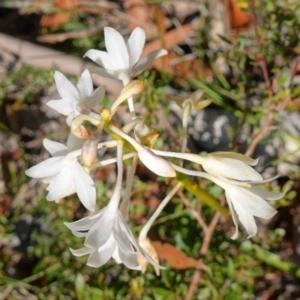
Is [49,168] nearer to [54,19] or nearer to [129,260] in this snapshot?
[129,260]

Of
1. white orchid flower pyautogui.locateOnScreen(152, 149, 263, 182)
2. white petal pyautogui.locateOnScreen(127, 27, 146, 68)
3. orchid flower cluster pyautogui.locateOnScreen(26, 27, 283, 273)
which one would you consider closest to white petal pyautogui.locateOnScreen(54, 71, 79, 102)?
orchid flower cluster pyautogui.locateOnScreen(26, 27, 283, 273)

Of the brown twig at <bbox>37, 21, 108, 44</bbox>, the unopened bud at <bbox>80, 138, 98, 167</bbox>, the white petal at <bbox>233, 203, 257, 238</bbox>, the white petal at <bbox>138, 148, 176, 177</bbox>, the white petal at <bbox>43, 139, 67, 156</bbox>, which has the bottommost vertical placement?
the brown twig at <bbox>37, 21, 108, 44</bbox>

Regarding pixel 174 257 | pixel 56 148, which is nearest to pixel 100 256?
pixel 56 148

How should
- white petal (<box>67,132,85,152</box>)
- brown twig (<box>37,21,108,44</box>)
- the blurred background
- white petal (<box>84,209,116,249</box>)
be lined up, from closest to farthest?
white petal (<box>84,209,116,249</box>)
white petal (<box>67,132,85,152</box>)
the blurred background
brown twig (<box>37,21,108,44</box>)

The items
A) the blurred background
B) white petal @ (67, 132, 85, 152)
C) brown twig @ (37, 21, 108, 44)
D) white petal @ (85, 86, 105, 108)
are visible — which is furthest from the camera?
brown twig @ (37, 21, 108, 44)

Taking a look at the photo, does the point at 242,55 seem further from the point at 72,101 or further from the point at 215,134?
the point at 72,101

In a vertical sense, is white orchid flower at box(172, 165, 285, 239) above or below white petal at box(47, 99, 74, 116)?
below

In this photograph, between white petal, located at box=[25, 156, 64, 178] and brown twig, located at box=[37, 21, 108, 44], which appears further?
brown twig, located at box=[37, 21, 108, 44]

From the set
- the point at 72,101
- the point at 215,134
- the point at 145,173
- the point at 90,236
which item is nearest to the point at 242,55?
the point at 215,134

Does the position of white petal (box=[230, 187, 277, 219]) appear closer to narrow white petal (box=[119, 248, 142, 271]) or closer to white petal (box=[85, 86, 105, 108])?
narrow white petal (box=[119, 248, 142, 271])
